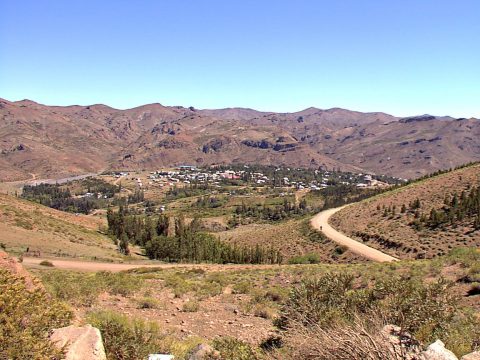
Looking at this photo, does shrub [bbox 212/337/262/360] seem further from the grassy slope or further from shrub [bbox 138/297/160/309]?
→ the grassy slope

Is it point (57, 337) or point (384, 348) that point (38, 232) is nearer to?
point (57, 337)

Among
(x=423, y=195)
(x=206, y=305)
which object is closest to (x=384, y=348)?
(x=206, y=305)

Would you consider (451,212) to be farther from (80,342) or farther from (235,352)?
(80,342)

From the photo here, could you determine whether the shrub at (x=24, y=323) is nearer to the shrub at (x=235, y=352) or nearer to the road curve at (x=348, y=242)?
the shrub at (x=235, y=352)

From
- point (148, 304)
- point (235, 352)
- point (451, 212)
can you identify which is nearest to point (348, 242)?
point (451, 212)

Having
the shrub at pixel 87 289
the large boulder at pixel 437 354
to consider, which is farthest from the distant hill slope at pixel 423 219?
the large boulder at pixel 437 354
